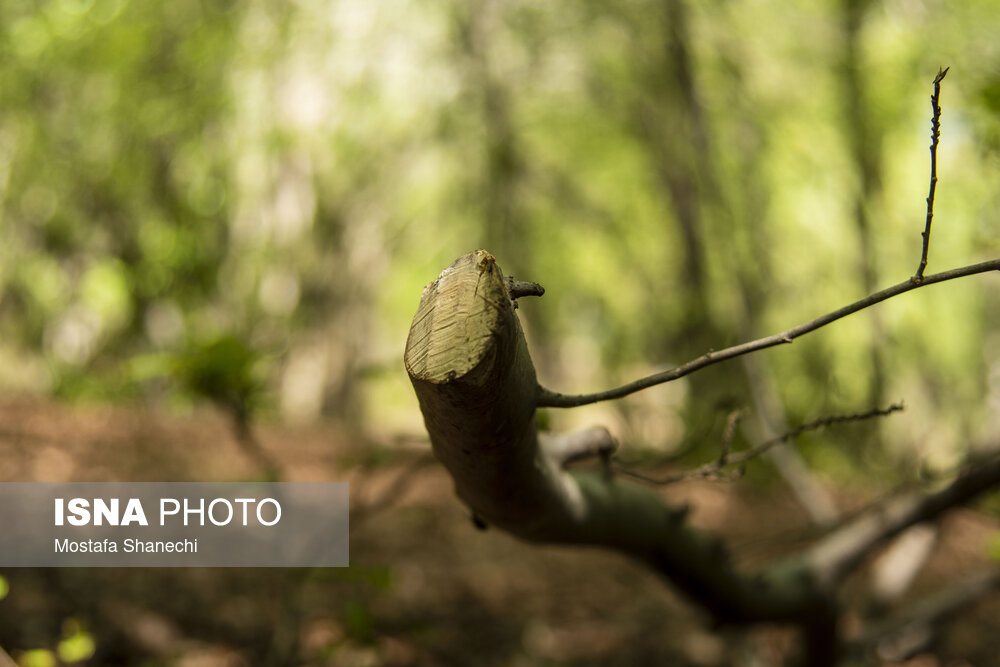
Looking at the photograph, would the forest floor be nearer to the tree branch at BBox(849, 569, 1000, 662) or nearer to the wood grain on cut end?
the tree branch at BBox(849, 569, 1000, 662)

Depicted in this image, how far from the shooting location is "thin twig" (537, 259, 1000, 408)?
34.2 inches

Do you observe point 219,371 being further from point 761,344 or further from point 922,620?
point 922,620

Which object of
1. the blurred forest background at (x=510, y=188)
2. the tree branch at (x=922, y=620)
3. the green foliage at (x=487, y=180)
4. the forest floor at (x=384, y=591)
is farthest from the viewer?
the green foliage at (x=487, y=180)

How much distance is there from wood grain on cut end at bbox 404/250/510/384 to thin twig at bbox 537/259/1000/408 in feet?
0.61

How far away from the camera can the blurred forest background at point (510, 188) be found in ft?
11.6

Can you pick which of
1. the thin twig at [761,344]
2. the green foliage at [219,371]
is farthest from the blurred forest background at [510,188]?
the thin twig at [761,344]

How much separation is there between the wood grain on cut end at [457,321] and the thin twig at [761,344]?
0.61 ft

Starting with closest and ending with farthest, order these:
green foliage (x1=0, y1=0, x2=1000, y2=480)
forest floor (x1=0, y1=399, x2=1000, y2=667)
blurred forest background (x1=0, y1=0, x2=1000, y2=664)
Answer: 1. forest floor (x1=0, y1=399, x2=1000, y2=667)
2. blurred forest background (x1=0, y1=0, x2=1000, y2=664)
3. green foliage (x1=0, y1=0, x2=1000, y2=480)

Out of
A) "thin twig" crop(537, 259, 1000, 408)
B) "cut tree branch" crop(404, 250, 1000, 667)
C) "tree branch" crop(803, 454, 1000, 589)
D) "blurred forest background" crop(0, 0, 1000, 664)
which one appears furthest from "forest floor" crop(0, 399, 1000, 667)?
"thin twig" crop(537, 259, 1000, 408)

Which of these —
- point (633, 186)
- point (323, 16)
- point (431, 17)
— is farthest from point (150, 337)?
point (633, 186)

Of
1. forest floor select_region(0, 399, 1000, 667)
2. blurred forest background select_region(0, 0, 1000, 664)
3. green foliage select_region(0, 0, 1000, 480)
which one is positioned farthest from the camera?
green foliage select_region(0, 0, 1000, 480)

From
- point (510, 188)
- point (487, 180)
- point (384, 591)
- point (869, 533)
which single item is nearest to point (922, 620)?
point (869, 533)

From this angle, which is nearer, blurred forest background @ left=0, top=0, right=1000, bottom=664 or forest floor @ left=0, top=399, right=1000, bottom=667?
forest floor @ left=0, top=399, right=1000, bottom=667

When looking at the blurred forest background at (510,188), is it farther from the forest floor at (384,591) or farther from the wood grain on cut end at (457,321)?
the wood grain on cut end at (457,321)
